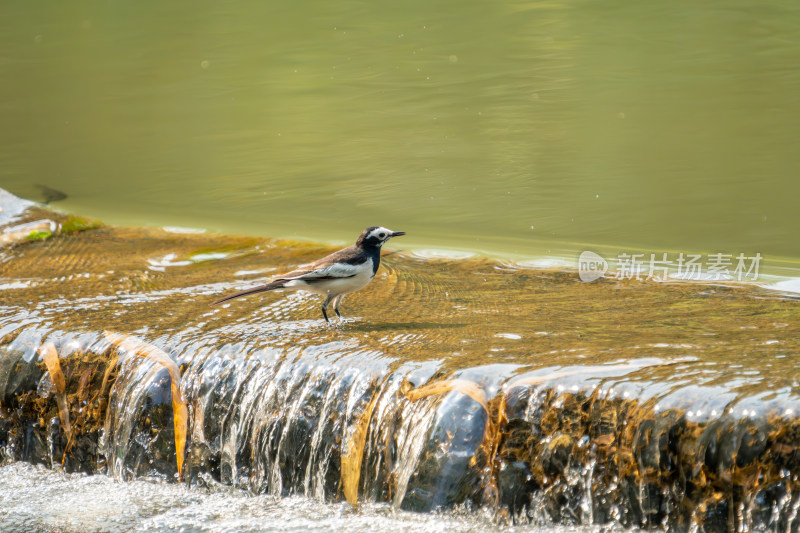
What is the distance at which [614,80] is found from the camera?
720cm

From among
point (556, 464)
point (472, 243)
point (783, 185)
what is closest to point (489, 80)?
point (472, 243)

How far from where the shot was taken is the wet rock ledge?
258 cm

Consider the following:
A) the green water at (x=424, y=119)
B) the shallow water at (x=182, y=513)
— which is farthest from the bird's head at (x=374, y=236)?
the green water at (x=424, y=119)

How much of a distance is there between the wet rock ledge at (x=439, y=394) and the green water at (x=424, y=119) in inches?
79.7

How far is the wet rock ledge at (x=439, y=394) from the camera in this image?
2.58 metres

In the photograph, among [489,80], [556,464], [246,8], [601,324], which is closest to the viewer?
[556,464]

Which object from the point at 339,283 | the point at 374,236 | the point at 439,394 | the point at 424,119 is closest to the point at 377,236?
the point at 374,236

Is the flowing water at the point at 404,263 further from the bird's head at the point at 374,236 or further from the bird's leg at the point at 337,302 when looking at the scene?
the bird's head at the point at 374,236

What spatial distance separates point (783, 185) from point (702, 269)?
3.93ft

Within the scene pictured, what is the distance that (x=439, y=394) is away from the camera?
9.89 feet

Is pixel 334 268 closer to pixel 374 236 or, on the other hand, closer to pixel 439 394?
pixel 374 236

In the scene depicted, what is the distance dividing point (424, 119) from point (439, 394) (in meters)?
5.11

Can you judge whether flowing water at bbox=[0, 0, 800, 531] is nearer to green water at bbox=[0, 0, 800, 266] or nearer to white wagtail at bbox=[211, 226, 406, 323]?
green water at bbox=[0, 0, 800, 266]

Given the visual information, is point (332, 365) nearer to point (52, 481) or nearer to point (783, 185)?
point (52, 481)
